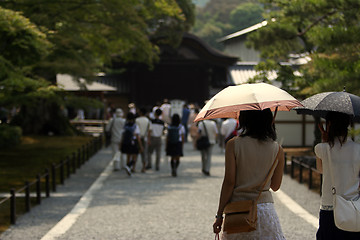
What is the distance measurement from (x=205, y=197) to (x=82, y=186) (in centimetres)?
338

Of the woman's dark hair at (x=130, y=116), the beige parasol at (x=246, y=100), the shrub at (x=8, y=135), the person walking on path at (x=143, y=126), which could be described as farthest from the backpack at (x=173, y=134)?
the beige parasol at (x=246, y=100)

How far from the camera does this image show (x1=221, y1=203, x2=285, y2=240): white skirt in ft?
13.0

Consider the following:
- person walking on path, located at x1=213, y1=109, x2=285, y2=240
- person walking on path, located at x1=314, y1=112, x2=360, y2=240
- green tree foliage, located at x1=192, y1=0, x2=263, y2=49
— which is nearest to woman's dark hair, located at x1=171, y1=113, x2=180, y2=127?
person walking on path, located at x1=314, y1=112, x2=360, y2=240

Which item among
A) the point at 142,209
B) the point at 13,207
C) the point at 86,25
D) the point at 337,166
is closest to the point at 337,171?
the point at 337,166

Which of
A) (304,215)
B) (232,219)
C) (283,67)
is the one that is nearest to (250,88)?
(232,219)

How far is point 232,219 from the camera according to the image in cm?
398

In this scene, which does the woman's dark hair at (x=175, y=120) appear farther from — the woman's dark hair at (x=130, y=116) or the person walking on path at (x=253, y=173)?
the person walking on path at (x=253, y=173)

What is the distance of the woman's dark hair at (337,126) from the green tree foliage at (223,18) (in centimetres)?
4876

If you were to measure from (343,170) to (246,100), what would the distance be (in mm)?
852

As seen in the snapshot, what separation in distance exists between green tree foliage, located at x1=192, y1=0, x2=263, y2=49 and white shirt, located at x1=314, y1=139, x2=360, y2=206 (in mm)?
48963

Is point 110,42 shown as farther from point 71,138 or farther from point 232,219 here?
point 232,219

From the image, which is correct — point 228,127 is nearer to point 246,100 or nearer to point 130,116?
point 130,116

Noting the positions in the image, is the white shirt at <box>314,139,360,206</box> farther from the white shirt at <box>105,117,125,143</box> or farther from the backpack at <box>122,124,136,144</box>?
the white shirt at <box>105,117,125,143</box>

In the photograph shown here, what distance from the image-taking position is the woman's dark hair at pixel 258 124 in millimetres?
4051
